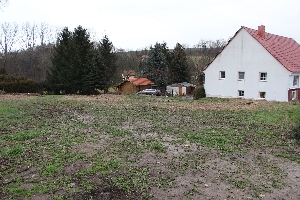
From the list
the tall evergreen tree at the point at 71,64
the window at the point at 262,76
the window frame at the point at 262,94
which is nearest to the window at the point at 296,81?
the window at the point at 262,76

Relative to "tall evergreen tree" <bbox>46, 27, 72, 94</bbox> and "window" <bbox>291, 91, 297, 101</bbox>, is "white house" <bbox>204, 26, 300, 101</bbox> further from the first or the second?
"tall evergreen tree" <bbox>46, 27, 72, 94</bbox>

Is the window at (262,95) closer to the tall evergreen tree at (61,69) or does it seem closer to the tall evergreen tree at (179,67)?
the tall evergreen tree at (61,69)

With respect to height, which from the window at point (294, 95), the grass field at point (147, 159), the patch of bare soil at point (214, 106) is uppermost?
the window at point (294, 95)

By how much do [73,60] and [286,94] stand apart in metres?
22.0

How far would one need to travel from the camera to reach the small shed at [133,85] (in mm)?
44353

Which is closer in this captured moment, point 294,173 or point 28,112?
point 294,173

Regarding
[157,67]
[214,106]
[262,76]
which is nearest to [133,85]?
[157,67]

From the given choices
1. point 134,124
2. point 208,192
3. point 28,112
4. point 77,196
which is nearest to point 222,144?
point 208,192

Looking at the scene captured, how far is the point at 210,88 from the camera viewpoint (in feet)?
95.5

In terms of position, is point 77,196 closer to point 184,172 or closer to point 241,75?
point 184,172

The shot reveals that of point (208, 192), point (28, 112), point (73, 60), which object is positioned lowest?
point (208, 192)

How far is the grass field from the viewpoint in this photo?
5484 mm

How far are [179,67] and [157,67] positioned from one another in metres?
4.08

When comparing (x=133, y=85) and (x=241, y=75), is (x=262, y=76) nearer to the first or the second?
(x=241, y=75)
